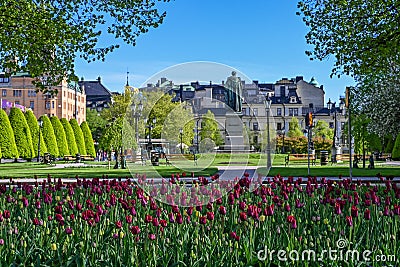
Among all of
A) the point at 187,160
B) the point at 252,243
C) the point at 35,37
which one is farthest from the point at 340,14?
the point at 252,243

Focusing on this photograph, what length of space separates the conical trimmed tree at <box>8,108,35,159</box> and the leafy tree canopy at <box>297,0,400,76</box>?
34.0m

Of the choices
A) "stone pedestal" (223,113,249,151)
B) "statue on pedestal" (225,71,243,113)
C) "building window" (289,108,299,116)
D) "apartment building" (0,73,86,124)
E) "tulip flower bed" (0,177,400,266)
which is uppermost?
"apartment building" (0,73,86,124)

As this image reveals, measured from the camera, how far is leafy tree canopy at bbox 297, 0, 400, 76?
1598 centimetres

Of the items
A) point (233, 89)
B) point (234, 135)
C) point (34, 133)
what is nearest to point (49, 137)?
point (34, 133)

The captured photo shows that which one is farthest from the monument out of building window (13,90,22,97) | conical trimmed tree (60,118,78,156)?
building window (13,90,22,97)

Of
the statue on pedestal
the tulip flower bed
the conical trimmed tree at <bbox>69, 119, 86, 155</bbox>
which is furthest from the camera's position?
the conical trimmed tree at <bbox>69, 119, 86, 155</bbox>

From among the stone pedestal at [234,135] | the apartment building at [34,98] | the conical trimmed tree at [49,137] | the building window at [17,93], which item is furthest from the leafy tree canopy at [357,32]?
the building window at [17,93]

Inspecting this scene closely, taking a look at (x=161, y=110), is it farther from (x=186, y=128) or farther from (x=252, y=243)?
(x=252, y=243)

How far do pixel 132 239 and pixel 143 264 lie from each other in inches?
33.2

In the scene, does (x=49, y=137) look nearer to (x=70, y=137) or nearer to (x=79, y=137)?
(x=70, y=137)

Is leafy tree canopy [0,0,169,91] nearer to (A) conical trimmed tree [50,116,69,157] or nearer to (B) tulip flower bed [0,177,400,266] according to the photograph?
(B) tulip flower bed [0,177,400,266]

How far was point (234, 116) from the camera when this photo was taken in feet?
53.0

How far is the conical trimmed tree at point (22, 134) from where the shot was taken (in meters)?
46.6

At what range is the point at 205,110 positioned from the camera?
12.9m
